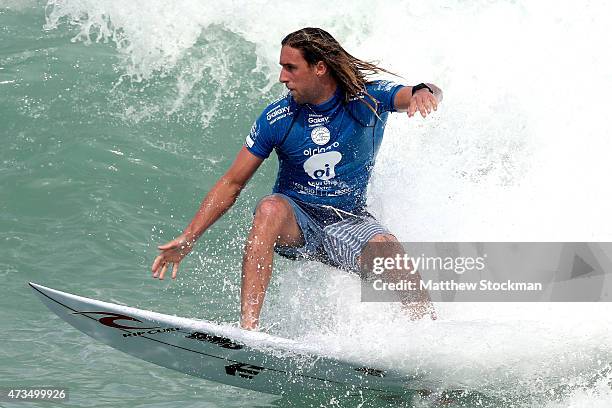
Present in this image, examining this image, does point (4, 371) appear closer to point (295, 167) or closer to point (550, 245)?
point (295, 167)

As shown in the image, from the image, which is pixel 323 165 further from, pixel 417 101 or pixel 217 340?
pixel 217 340

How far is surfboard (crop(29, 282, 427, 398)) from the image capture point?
547 centimetres

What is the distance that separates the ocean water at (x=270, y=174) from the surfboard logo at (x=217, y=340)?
0.44 meters

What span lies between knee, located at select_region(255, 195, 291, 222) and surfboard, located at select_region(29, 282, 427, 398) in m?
0.72

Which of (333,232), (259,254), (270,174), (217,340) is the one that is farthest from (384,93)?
(270,174)

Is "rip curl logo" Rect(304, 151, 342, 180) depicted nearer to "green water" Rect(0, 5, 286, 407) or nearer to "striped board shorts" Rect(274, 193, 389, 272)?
"striped board shorts" Rect(274, 193, 389, 272)

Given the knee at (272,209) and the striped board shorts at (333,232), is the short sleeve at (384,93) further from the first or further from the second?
the knee at (272,209)

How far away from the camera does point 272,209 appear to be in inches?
228

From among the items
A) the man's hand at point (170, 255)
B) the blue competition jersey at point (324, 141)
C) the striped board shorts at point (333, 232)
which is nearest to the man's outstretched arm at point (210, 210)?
the man's hand at point (170, 255)

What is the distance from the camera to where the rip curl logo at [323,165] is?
19.6ft

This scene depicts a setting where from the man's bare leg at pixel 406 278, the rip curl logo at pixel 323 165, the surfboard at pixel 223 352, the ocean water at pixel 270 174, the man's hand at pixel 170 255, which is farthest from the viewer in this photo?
the rip curl logo at pixel 323 165

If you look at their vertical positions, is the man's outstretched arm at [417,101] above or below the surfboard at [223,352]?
above

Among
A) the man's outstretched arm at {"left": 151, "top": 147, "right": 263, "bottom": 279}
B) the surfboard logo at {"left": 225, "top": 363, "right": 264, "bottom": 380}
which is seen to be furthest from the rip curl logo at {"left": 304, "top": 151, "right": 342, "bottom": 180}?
the surfboard logo at {"left": 225, "top": 363, "right": 264, "bottom": 380}

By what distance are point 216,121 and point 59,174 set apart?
1865 millimetres
